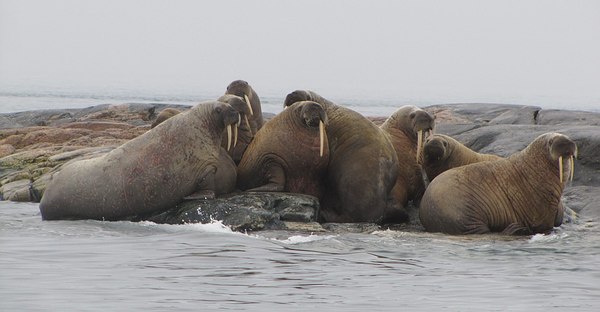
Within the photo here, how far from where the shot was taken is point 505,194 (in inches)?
437

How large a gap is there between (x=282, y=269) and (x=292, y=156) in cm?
315

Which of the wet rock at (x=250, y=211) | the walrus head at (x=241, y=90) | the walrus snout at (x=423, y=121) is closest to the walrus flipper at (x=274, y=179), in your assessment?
the wet rock at (x=250, y=211)

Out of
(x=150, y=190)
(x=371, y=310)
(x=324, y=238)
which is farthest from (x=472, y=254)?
(x=150, y=190)

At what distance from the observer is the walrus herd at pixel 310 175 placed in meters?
10.9

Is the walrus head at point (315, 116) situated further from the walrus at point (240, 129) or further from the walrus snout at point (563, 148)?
the walrus snout at point (563, 148)

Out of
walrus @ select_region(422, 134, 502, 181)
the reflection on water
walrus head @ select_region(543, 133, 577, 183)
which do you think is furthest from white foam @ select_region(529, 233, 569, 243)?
walrus @ select_region(422, 134, 502, 181)

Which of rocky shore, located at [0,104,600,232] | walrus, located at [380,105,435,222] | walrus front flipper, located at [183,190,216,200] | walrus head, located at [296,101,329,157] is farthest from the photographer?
walrus, located at [380,105,435,222]

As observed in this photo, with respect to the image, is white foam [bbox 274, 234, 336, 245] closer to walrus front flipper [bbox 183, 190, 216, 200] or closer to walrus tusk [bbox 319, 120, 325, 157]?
walrus front flipper [bbox 183, 190, 216, 200]

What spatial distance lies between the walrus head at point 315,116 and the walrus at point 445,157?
4.34 ft

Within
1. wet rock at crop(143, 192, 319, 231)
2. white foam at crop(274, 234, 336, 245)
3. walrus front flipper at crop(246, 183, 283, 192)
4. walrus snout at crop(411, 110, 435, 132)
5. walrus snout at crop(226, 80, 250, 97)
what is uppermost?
walrus snout at crop(226, 80, 250, 97)

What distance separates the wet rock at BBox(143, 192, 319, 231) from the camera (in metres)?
10.3

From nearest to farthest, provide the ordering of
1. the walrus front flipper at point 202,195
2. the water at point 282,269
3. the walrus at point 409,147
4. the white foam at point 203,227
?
the water at point 282,269 → the white foam at point 203,227 → the walrus front flipper at point 202,195 → the walrus at point 409,147

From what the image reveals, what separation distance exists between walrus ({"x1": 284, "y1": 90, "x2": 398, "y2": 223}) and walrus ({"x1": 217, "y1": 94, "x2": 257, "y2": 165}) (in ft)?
3.11

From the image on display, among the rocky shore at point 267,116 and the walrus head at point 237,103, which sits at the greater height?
the walrus head at point 237,103
